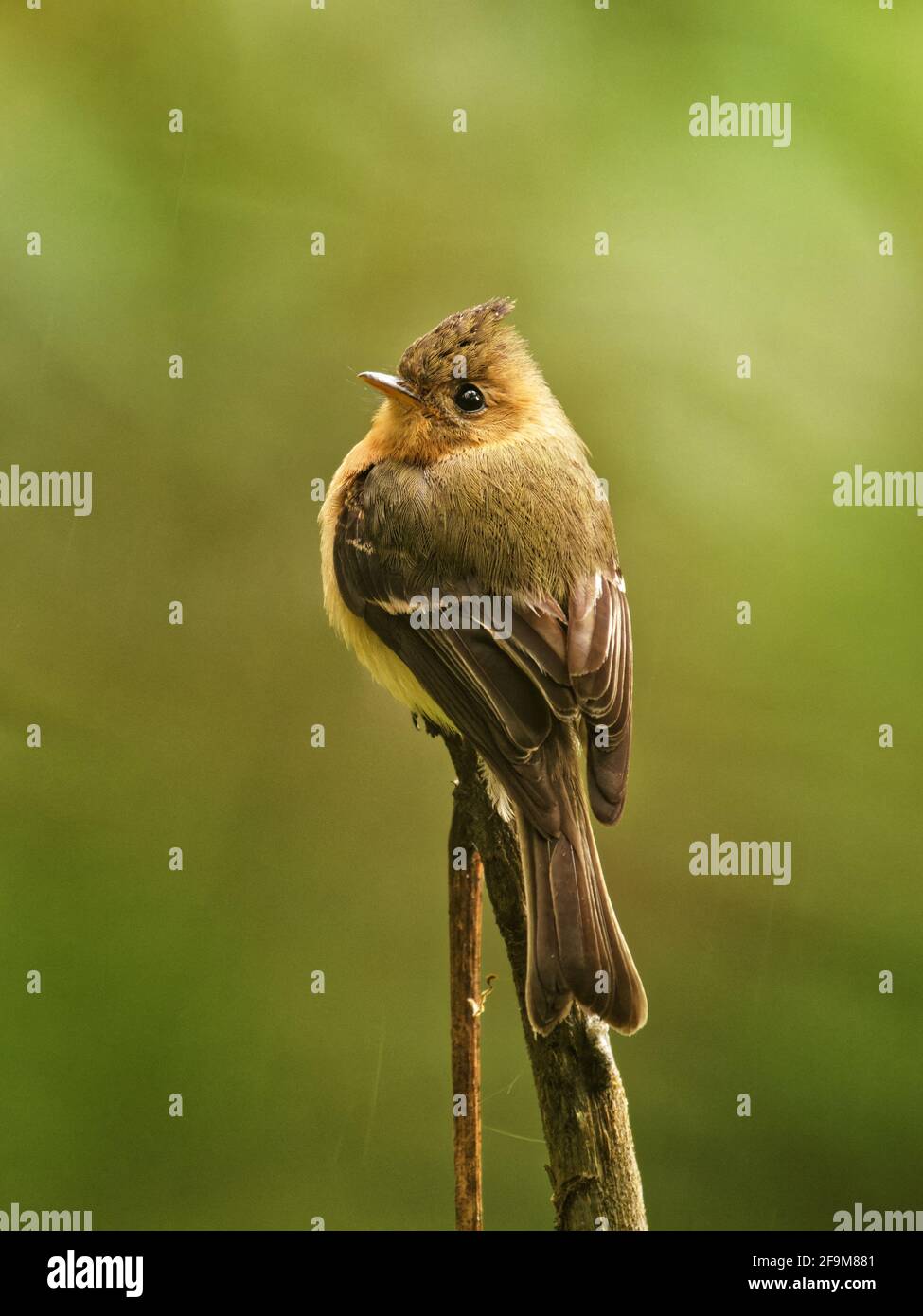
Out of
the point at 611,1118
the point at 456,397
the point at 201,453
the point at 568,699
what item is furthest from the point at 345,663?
the point at 611,1118

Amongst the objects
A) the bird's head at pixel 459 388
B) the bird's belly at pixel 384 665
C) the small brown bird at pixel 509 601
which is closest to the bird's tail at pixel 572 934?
the small brown bird at pixel 509 601

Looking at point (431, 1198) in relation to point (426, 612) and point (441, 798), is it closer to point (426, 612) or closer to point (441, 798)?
point (441, 798)

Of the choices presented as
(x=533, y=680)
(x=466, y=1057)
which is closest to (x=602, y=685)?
(x=533, y=680)

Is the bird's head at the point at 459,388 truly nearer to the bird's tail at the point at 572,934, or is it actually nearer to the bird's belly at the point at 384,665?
the bird's belly at the point at 384,665

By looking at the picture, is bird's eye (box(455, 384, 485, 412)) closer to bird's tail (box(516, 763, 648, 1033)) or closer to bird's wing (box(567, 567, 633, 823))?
bird's wing (box(567, 567, 633, 823))

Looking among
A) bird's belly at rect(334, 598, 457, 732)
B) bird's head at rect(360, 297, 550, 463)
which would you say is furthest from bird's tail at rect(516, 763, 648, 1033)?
bird's head at rect(360, 297, 550, 463)

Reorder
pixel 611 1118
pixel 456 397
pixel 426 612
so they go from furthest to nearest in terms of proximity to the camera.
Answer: pixel 456 397, pixel 426 612, pixel 611 1118
